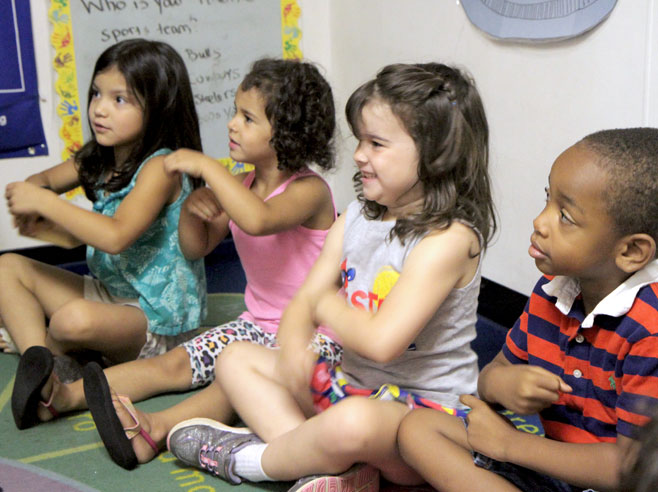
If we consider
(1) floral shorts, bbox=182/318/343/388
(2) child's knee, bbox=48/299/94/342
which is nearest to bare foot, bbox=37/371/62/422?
(2) child's knee, bbox=48/299/94/342

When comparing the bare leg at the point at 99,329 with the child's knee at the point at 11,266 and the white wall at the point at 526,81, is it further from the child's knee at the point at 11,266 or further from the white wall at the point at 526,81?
the white wall at the point at 526,81

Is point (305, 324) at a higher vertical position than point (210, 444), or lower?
higher

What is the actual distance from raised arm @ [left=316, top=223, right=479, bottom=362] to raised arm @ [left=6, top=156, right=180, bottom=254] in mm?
508

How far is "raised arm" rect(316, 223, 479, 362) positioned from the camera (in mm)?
993

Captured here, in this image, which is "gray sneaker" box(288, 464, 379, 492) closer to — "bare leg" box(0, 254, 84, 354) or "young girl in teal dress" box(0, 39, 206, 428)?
"young girl in teal dress" box(0, 39, 206, 428)

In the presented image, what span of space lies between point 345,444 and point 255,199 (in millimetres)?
487

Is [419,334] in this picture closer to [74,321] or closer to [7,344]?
[74,321]

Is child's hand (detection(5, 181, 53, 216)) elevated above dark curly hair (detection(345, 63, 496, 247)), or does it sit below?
below

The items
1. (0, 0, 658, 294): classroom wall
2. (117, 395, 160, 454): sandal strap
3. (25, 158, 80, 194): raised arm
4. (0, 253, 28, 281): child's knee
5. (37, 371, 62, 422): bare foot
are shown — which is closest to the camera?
(117, 395, 160, 454): sandal strap

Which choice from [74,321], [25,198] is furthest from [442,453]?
[25,198]

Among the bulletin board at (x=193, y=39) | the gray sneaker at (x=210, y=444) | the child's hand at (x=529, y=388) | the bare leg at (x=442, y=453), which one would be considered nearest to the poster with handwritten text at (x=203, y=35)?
the bulletin board at (x=193, y=39)

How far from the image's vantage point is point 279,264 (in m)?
1.44

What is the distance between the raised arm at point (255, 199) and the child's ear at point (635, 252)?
2.08ft

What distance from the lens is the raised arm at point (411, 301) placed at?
3.26 feet
